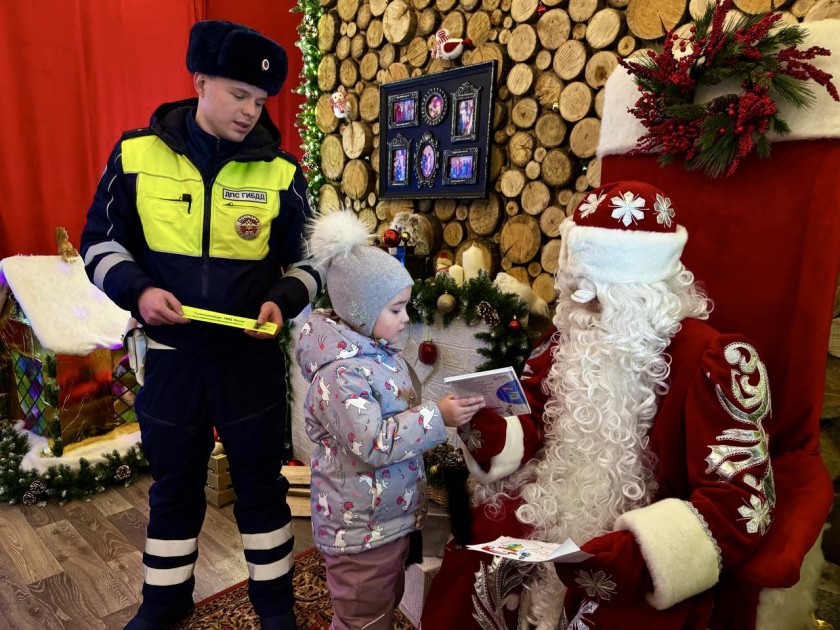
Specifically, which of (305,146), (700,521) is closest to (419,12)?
(305,146)

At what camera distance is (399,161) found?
3.19m

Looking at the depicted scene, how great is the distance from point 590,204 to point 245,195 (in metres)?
1.03

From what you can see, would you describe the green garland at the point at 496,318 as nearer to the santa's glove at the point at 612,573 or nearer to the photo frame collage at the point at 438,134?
the photo frame collage at the point at 438,134

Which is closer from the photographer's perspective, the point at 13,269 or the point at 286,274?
the point at 286,274

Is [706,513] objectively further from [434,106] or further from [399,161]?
[399,161]

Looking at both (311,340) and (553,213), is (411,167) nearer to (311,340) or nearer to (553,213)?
(553,213)

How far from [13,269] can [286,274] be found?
2079 millimetres

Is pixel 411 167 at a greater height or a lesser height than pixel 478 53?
lesser

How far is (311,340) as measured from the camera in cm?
148

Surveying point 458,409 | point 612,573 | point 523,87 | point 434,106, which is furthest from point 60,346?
point 612,573

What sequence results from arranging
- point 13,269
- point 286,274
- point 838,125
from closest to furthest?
point 838,125 < point 286,274 < point 13,269

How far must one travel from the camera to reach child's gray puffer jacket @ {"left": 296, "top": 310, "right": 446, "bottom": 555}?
53.4 inches

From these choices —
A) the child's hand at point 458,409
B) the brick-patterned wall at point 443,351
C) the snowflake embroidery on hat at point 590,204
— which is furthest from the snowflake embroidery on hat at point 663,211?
the brick-patterned wall at point 443,351

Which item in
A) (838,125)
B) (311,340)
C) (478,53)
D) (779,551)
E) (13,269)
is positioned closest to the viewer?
(779,551)
